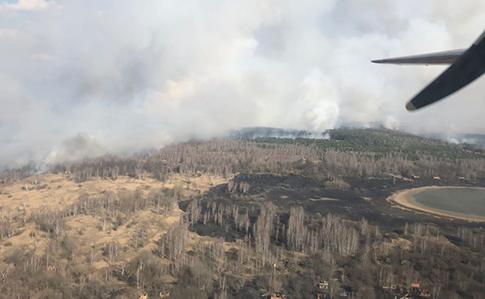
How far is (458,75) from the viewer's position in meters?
2.62

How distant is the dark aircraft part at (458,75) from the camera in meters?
2.48

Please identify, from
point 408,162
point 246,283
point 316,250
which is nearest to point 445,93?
point 246,283

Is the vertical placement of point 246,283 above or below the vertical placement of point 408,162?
below

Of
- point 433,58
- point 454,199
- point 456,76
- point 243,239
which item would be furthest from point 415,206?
point 456,76

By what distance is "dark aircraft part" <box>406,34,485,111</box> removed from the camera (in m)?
2.48

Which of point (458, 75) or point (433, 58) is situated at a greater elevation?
point (433, 58)

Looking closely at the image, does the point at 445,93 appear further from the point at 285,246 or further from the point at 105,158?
the point at 105,158

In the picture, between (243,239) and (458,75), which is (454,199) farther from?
(458,75)

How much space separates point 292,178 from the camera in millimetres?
79562

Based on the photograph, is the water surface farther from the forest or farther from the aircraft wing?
the aircraft wing

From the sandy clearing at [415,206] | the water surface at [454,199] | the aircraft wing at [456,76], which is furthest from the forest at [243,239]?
the aircraft wing at [456,76]

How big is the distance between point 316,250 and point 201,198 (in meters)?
25.1

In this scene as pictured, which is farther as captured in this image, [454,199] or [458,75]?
[454,199]

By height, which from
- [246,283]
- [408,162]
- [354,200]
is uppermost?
[408,162]
